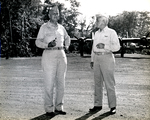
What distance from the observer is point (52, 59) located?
184 inches

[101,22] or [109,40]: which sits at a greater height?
[101,22]

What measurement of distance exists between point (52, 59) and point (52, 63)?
73 mm

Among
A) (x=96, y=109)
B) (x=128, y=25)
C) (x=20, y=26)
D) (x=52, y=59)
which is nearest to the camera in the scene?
(x=52, y=59)

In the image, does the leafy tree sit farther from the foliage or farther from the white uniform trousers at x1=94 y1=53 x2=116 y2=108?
the foliage

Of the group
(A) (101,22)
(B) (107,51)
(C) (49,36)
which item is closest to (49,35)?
(C) (49,36)

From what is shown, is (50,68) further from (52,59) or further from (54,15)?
(54,15)

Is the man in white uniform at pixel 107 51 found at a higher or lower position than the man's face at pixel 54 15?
lower

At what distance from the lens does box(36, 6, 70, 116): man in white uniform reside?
4672 mm

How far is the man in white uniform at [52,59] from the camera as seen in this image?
15.3ft

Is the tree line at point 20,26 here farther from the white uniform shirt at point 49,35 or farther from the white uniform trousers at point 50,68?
the white uniform trousers at point 50,68

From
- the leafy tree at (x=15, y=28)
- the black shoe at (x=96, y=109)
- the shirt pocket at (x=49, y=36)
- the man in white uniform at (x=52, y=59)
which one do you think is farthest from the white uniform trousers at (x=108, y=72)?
the leafy tree at (x=15, y=28)

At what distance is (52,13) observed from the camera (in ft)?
15.3

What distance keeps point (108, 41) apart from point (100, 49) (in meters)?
0.21

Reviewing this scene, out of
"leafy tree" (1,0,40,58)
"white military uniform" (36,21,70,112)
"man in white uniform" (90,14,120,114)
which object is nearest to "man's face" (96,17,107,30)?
"man in white uniform" (90,14,120,114)
